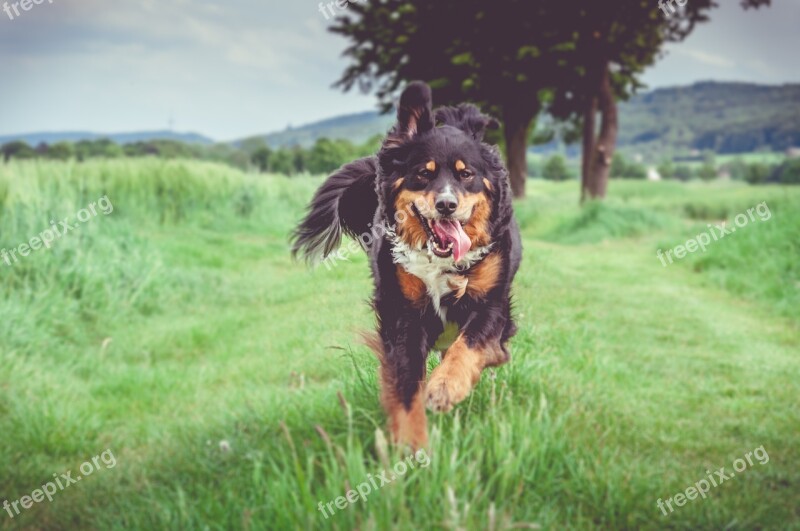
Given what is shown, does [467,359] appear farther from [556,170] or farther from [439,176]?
[556,170]

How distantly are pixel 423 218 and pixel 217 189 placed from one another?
513 inches

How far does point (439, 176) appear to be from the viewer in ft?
8.67

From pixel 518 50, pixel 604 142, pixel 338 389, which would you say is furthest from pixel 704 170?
pixel 338 389

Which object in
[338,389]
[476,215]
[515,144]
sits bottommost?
[338,389]

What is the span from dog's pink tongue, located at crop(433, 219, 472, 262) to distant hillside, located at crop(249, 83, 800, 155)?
2788 centimetres

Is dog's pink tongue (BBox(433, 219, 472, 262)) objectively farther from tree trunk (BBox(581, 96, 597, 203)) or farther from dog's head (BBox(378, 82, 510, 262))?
tree trunk (BBox(581, 96, 597, 203))

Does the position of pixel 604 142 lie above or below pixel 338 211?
above

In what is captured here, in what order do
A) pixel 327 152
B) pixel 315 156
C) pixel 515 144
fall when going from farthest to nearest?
1. pixel 515 144
2. pixel 315 156
3. pixel 327 152

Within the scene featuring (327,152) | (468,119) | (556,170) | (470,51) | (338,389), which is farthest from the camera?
(556,170)

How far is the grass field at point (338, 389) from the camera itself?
112 inches

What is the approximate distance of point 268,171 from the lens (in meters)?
16.5

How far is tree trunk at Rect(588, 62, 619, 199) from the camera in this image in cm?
1997

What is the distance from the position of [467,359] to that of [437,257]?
0.39 m

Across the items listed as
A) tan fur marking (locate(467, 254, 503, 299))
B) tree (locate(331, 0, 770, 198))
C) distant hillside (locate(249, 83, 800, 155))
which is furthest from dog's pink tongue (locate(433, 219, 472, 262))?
→ distant hillside (locate(249, 83, 800, 155))
